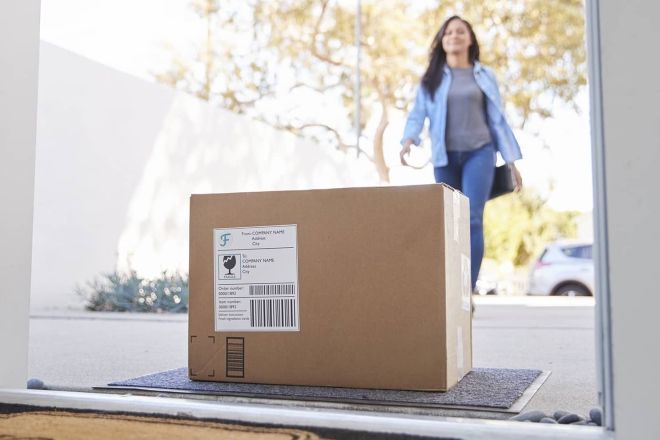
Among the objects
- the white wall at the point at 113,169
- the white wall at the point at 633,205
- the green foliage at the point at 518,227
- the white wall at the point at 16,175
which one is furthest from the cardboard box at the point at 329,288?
the green foliage at the point at 518,227

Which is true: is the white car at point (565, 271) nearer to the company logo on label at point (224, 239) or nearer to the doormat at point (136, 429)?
the company logo on label at point (224, 239)

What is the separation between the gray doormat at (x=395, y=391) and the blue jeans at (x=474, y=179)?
1.25 meters

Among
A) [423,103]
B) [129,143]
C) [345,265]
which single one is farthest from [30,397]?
[129,143]

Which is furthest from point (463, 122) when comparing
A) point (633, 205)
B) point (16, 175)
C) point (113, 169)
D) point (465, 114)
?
point (113, 169)

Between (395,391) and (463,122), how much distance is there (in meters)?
1.85

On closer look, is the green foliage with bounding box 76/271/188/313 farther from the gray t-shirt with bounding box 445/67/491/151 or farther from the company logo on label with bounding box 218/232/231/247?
the company logo on label with bounding box 218/232/231/247

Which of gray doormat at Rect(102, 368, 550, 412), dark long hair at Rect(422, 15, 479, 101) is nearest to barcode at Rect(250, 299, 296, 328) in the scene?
gray doormat at Rect(102, 368, 550, 412)

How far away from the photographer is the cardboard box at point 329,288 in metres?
1.48

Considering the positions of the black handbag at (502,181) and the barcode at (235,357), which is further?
the black handbag at (502,181)

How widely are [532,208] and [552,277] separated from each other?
12.5 metres

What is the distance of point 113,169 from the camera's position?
6.75m

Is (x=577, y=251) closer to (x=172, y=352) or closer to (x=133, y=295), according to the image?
(x=133, y=295)

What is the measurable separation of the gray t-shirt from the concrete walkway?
78cm

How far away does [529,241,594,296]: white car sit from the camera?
10484 millimetres
